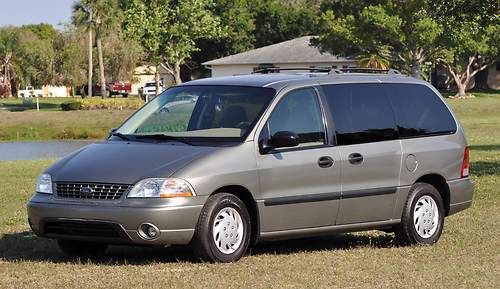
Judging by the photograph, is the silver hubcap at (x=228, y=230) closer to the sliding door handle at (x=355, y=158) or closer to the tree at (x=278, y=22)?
the sliding door handle at (x=355, y=158)

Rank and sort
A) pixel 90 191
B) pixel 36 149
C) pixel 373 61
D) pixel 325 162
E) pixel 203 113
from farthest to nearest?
pixel 373 61, pixel 36 149, pixel 203 113, pixel 325 162, pixel 90 191

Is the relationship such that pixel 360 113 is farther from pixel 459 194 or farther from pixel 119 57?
pixel 119 57

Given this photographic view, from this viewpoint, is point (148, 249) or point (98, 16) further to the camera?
point (98, 16)

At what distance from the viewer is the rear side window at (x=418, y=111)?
10.8m

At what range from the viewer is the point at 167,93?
1059 cm

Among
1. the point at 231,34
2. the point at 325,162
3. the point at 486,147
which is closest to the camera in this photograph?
the point at 325,162

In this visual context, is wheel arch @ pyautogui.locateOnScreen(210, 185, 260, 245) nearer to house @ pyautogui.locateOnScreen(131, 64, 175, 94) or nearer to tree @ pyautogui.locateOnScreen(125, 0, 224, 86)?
tree @ pyautogui.locateOnScreen(125, 0, 224, 86)

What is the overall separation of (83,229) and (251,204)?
4.94ft

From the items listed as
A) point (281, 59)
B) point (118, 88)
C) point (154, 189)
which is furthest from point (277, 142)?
point (118, 88)

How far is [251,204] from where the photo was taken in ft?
31.1

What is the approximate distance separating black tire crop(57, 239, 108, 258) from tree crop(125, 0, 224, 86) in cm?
5819

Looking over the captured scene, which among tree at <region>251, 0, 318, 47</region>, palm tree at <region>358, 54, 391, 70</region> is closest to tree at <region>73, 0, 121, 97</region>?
tree at <region>251, 0, 318, 47</region>

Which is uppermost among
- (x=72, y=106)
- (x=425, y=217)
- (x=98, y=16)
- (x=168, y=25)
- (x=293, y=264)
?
(x=98, y=16)

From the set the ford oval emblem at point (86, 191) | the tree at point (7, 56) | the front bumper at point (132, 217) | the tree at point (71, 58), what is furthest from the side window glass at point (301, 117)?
the tree at point (7, 56)
